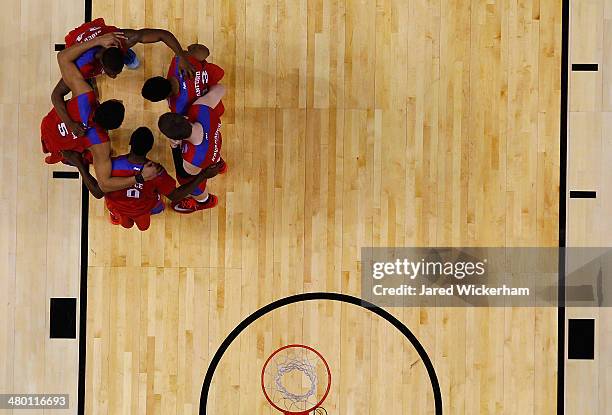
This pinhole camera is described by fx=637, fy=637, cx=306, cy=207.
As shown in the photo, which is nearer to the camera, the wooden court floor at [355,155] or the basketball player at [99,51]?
the basketball player at [99,51]

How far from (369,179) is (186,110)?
127 cm

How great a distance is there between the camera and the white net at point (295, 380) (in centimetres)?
416

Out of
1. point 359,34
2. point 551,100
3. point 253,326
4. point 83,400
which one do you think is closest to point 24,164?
point 83,400

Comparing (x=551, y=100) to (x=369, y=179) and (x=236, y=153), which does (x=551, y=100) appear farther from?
(x=236, y=153)

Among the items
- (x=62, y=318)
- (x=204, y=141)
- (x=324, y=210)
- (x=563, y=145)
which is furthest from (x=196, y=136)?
(x=563, y=145)

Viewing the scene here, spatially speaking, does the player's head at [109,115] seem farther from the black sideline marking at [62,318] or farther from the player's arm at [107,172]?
the black sideline marking at [62,318]

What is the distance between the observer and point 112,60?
361 centimetres

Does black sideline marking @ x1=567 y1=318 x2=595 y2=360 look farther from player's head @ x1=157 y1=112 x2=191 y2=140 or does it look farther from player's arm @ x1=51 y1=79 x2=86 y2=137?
player's arm @ x1=51 y1=79 x2=86 y2=137

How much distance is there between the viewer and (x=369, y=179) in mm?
4234

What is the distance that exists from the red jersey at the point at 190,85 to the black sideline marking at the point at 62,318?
148 cm

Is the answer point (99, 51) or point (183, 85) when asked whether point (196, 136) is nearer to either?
point (183, 85)

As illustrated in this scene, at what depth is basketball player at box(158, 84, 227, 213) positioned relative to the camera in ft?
11.7

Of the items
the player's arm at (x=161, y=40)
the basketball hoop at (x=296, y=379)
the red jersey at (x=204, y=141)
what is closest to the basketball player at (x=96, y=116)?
the player's arm at (x=161, y=40)

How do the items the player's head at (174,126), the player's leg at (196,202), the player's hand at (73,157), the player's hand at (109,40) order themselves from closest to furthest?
the player's head at (174,126) < the player's hand at (109,40) < the player's hand at (73,157) < the player's leg at (196,202)
